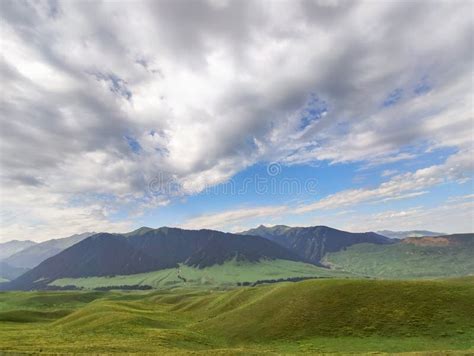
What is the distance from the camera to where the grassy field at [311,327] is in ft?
147

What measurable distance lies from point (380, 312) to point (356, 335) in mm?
8878

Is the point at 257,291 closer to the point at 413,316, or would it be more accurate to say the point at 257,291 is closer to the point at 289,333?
the point at 289,333

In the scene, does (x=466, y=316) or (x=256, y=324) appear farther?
(x=256, y=324)

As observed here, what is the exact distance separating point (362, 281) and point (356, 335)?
2301 cm

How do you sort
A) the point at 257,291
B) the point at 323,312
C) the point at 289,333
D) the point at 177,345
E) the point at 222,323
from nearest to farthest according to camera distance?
the point at 177,345
the point at 289,333
the point at 323,312
the point at 222,323
the point at 257,291

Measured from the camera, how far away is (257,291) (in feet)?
318

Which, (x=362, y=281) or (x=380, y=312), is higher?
(x=362, y=281)

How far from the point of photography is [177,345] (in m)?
47.5

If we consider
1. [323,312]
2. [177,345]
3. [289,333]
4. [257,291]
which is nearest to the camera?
[177,345]

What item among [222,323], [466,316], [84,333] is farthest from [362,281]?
[84,333]

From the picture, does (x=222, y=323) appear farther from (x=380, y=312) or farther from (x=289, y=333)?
(x=380, y=312)

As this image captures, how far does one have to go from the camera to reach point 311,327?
56.9 metres

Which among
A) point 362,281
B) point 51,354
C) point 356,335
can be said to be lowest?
point 356,335

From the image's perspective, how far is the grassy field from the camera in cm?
4469
